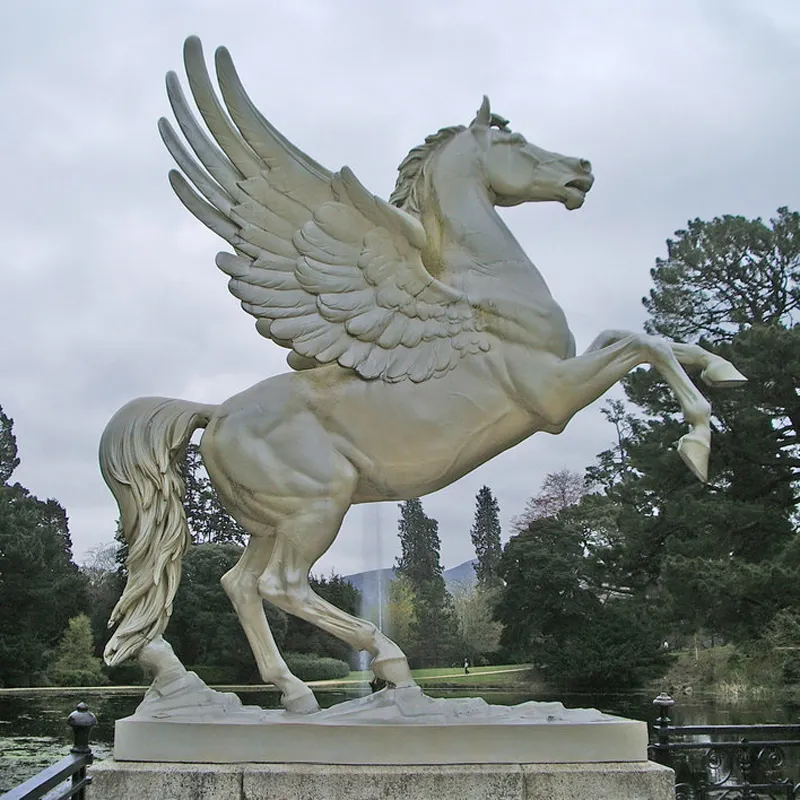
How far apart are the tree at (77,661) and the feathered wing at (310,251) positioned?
21.8 meters

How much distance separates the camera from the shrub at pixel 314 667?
63.7ft

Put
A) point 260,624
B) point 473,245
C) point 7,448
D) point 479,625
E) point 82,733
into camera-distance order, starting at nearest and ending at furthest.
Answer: point 260,624
point 82,733
point 473,245
point 479,625
point 7,448

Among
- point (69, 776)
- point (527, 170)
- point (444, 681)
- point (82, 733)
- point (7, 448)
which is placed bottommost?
point (444, 681)

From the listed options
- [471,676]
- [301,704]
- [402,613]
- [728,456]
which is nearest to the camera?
[301,704]

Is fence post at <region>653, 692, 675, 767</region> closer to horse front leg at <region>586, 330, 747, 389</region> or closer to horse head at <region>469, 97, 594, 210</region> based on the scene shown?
horse front leg at <region>586, 330, 747, 389</region>

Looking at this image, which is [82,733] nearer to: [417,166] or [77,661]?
[417,166]

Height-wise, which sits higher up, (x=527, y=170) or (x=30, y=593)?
(x=527, y=170)

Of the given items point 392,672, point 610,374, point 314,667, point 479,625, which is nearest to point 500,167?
point 610,374

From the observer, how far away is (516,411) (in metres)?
3.92

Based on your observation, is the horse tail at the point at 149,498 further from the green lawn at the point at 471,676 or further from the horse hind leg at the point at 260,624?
the green lawn at the point at 471,676

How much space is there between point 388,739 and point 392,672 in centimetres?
33

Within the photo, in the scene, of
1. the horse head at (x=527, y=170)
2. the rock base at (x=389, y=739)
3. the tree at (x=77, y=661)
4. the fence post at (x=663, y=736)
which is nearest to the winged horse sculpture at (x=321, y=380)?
the rock base at (x=389, y=739)

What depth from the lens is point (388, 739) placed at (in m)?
3.35

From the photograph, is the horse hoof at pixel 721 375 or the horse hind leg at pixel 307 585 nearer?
the horse hind leg at pixel 307 585
